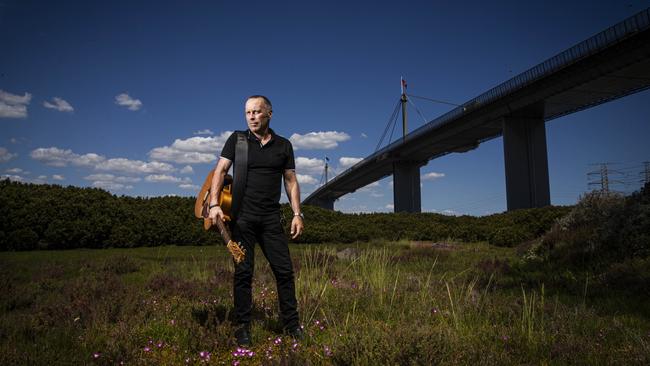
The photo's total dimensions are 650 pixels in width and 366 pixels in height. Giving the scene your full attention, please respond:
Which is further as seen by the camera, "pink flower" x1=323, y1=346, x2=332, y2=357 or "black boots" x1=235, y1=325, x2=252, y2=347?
"black boots" x1=235, y1=325, x2=252, y2=347

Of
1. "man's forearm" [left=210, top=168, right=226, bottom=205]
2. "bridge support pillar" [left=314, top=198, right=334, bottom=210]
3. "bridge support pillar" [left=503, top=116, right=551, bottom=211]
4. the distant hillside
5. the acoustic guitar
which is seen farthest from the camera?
"bridge support pillar" [left=314, top=198, right=334, bottom=210]

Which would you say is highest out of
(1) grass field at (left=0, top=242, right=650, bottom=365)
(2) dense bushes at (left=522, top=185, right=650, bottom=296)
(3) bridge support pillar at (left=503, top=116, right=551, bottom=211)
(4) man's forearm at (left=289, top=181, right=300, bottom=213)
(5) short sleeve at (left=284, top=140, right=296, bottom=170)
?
(3) bridge support pillar at (left=503, top=116, right=551, bottom=211)

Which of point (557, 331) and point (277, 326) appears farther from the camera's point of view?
point (277, 326)

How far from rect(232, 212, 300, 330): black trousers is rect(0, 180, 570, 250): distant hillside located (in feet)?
34.4

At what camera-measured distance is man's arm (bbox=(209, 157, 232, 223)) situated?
3754mm

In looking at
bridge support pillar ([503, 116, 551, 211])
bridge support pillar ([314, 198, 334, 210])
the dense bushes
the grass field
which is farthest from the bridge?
bridge support pillar ([314, 198, 334, 210])

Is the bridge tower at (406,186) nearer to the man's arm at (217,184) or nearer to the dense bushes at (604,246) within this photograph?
the dense bushes at (604,246)

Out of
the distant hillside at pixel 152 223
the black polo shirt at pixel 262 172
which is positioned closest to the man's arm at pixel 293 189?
the black polo shirt at pixel 262 172

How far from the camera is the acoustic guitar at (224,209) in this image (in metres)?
3.69

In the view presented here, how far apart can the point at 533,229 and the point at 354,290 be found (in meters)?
14.4

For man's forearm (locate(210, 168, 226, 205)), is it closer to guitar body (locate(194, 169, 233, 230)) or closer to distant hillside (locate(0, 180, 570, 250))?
guitar body (locate(194, 169, 233, 230))

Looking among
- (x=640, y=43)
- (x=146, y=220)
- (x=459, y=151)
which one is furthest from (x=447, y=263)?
(x=459, y=151)

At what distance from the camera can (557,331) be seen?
4219 millimetres

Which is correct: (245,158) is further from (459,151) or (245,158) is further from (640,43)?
(459,151)
